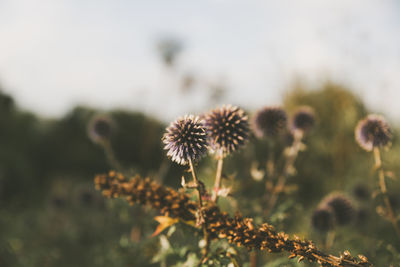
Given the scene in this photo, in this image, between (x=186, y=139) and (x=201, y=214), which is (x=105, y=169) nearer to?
(x=186, y=139)

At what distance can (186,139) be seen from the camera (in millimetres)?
1198

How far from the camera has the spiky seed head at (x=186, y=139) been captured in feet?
3.87

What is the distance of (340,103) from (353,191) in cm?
699

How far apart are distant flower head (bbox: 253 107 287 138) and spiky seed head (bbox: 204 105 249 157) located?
0.95m

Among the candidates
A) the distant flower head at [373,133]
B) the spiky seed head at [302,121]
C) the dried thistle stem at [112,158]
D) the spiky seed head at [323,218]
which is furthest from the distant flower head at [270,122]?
the dried thistle stem at [112,158]

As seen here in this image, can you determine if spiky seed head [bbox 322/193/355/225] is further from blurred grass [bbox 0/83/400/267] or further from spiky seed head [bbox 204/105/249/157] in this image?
spiky seed head [bbox 204/105/249/157]

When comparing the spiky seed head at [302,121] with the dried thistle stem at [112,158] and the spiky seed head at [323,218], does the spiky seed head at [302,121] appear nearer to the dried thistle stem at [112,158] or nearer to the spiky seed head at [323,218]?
the spiky seed head at [323,218]

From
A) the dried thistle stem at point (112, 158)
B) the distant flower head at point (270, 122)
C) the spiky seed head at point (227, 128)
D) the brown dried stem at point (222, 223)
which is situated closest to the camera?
the brown dried stem at point (222, 223)

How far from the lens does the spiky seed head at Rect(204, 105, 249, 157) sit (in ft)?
4.79

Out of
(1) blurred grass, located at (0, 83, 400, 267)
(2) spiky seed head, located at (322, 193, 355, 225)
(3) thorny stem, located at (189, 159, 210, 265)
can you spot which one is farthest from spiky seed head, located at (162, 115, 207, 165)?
(2) spiky seed head, located at (322, 193, 355, 225)

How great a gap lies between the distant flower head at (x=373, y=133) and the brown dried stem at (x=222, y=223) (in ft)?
4.55

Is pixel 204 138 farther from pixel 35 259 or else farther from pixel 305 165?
pixel 305 165

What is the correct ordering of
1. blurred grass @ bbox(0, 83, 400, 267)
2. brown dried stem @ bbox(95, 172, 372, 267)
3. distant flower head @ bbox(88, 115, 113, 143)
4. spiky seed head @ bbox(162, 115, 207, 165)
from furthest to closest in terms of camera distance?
distant flower head @ bbox(88, 115, 113, 143), blurred grass @ bbox(0, 83, 400, 267), spiky seed head @ bbox(162, 115, 207, 165), brown dried stem @ bbox(95, 172, 372, 267)

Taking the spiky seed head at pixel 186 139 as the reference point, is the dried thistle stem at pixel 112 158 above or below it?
below
